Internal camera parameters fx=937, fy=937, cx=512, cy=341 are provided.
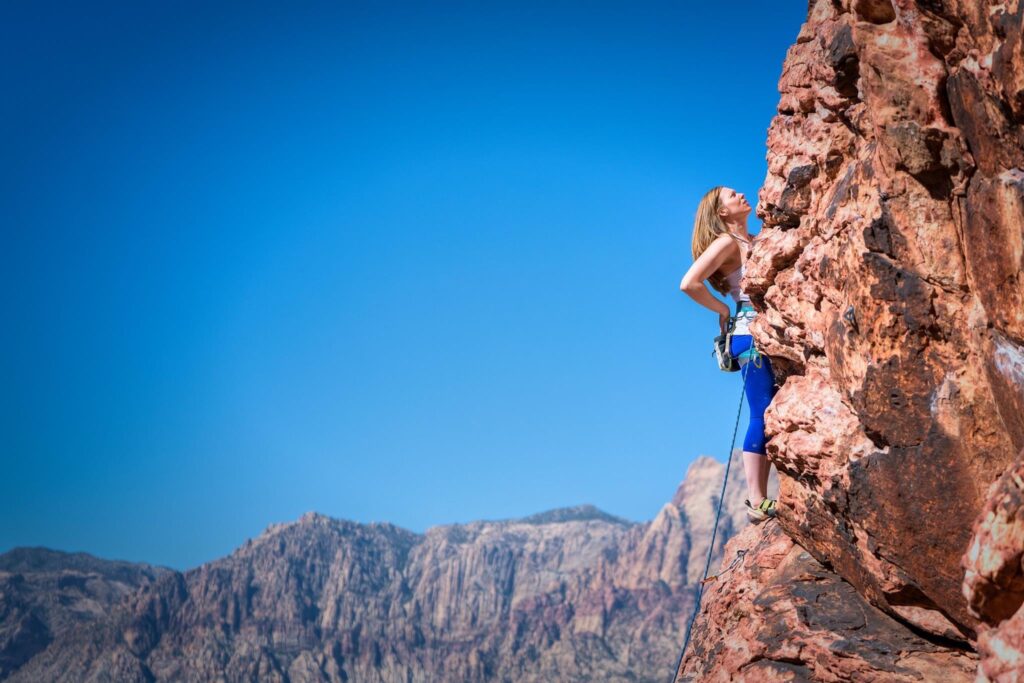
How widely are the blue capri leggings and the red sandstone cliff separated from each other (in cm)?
27

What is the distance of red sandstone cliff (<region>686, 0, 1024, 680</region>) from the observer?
5.22 metres

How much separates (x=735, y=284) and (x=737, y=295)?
0.10m

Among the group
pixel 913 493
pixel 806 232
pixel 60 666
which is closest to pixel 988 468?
pixel 913 493

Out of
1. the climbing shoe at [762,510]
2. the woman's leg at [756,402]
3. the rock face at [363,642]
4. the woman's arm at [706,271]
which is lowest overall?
the climbing shoe at [762,510]

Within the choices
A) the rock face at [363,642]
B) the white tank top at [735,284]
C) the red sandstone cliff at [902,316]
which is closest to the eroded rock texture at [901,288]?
the red sandstone cliff at [902,316]

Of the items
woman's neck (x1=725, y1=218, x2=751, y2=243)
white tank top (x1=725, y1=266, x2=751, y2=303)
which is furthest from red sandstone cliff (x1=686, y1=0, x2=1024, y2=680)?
woman's neck (x1=725, y1=218, x2=751, y2=243)

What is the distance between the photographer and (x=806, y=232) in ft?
24.7

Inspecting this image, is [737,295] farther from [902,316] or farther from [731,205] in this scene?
[902,316]

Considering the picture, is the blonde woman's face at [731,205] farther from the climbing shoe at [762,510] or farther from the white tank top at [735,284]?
the climbing shoe at [762,510]

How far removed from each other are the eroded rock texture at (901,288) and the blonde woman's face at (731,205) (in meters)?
0.56

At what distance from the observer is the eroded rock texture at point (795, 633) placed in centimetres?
686

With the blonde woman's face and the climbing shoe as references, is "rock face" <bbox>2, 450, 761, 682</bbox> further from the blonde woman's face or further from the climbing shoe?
the blonde woman's face

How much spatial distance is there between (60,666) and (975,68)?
636 ft

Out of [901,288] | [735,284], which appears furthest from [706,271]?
[901,288]
